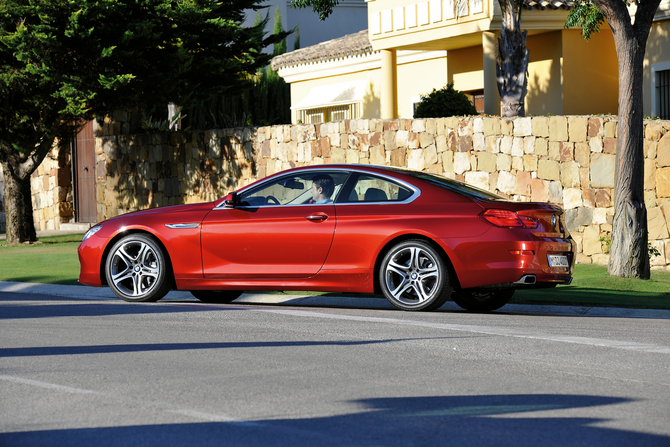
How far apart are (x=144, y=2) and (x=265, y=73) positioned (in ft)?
53.9

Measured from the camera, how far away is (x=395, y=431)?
14.8 ft

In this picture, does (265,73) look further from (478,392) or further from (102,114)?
(478,392)

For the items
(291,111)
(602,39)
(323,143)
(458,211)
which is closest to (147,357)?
(458,211)

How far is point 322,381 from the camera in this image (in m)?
5.66

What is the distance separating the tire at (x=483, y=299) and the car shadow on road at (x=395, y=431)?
466 cm

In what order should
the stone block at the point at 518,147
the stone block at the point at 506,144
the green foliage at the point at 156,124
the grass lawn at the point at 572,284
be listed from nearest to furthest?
the grass lawn at the point at 572,284, the stone block at the point at 518,147, the stone block at the point at 506,144, the green foliage at the point at 156,124

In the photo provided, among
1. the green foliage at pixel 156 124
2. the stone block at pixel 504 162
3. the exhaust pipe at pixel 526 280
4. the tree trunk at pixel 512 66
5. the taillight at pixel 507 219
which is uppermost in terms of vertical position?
the tree trunk at pixel 512 66

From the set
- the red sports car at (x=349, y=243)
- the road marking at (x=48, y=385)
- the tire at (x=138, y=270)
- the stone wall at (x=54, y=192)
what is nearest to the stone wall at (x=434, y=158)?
the stone wall at (x=54, y=192)

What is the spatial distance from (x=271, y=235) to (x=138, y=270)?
5.32 ft

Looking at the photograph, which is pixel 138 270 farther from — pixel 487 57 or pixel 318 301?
pixel 487 57

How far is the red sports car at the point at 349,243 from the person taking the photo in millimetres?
8562

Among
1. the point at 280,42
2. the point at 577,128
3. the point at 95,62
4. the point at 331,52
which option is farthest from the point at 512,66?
the point at 280,42

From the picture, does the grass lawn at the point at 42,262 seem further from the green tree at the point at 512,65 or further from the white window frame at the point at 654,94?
the white window frame at the point at 654,94

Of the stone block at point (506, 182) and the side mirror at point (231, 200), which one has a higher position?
the side mirror at point (231, 200)
